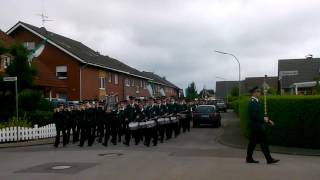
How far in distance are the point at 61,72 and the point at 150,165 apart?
110 ft

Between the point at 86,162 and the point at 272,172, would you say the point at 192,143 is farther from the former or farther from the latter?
the point at 272,172

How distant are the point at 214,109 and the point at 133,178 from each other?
23.7m

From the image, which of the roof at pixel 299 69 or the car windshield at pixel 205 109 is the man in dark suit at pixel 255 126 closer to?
the car windshield at pixel 205 109

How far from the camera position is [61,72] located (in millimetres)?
46094

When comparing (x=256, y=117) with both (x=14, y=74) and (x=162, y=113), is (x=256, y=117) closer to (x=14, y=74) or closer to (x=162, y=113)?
(x=162, y=113)

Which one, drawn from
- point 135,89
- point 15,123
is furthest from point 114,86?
point 15,123

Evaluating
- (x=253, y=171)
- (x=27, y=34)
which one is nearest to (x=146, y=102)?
(x=253, y=171)

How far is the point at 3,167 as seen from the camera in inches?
557

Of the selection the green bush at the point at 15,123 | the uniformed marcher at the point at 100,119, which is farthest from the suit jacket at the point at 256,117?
the green bush at the point at 15,123

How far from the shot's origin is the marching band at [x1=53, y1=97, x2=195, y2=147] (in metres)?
20.3

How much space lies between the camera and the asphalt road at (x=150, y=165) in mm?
11781

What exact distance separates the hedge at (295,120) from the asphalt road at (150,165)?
1.93 m

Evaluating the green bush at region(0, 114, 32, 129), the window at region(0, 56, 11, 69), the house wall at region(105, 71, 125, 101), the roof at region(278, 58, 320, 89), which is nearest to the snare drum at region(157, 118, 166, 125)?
the green bush at region(0, 114, 32, 129)

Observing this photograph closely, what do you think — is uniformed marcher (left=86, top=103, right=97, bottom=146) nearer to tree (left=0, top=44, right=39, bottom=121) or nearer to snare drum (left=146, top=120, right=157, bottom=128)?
snare drum (left=146, top=120, right=157, bottom=128)
